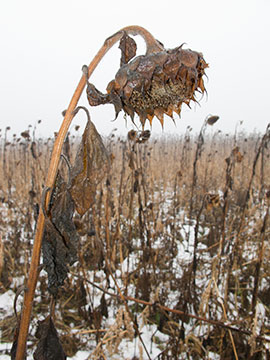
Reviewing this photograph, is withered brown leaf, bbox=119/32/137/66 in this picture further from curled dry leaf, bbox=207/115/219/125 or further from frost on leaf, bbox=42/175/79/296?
curled dry leaf, bbox=207/115/219/125

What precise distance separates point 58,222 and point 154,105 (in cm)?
40

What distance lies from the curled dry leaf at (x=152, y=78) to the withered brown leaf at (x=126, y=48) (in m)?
0.07

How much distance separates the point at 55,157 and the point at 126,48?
0.34m

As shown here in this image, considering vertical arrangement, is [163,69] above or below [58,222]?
above

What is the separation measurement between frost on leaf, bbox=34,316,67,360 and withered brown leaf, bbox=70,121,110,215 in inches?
15.8

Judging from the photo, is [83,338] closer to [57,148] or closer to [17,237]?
[17,237]

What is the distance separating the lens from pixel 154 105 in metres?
0.68

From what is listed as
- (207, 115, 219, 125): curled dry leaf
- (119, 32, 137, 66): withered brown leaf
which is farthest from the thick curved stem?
(207, 115, 219, 125): curled dry leaf

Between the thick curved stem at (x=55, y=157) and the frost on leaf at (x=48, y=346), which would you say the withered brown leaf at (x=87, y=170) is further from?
the frost on leaf at (x=48, y=346)

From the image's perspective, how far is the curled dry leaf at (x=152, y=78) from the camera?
0.61m

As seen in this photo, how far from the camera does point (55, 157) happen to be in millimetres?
644

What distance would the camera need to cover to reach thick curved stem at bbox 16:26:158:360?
2.08 feet

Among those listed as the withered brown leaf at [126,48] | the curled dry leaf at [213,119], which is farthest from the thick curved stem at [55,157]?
the curled dry leaf at [213,119]

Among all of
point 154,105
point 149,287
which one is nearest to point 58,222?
point 154,105
